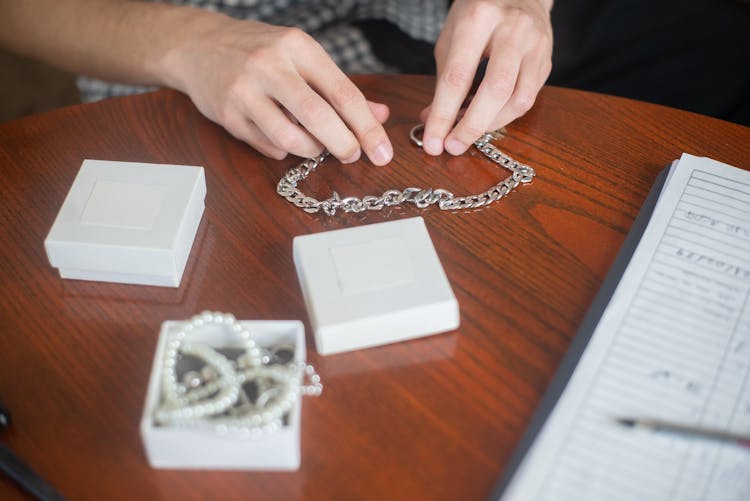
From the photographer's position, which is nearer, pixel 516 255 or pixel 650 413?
pixel 650 413

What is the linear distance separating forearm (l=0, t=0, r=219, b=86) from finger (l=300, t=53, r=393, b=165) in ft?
0.55

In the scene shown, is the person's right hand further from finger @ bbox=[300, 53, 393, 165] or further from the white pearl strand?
the white pearl strand

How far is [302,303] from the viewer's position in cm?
60

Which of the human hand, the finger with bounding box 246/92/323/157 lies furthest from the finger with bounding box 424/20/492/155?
the finger with bounding box 246/92/323/157

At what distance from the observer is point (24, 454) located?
500 millimetres

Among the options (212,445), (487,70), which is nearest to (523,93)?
(487,70)

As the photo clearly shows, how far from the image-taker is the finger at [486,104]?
73 cm

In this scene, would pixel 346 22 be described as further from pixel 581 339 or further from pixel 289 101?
pixel 581 339

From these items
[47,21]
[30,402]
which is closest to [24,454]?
[30,402]

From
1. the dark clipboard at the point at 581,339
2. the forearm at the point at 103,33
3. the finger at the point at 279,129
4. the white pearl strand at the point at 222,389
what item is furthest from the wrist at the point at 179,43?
the dark clipboard at the point at 581,339

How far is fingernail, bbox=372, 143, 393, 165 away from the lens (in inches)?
28.3

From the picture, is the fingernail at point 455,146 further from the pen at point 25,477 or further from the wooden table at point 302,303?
the pen at point 25,477

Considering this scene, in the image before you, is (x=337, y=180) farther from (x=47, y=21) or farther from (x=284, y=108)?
(x=47, y=21)

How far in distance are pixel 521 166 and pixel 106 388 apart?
43 cm
